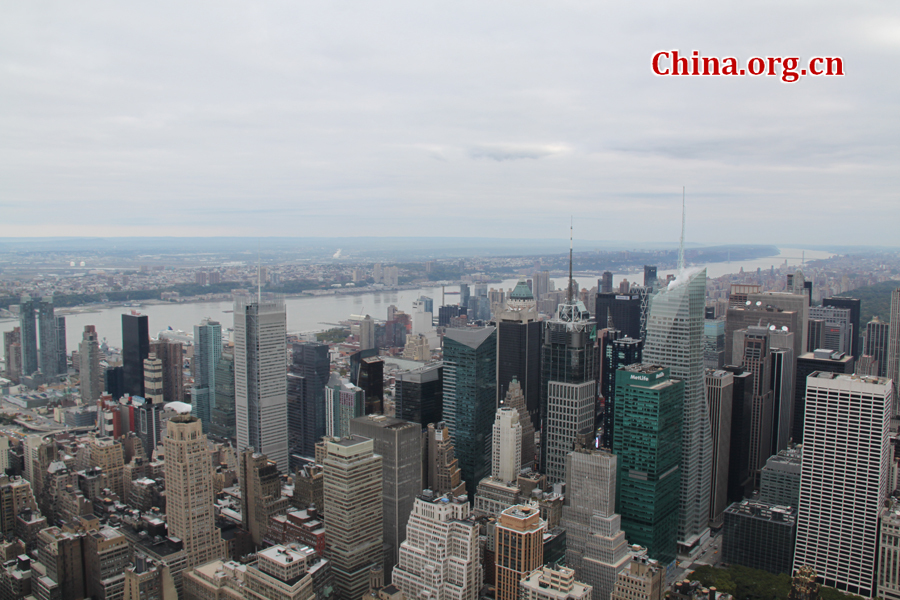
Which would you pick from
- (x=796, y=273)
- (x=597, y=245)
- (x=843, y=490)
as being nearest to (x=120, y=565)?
(x=843, y=490)

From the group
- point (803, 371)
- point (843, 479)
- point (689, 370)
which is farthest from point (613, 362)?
point (843, 479)

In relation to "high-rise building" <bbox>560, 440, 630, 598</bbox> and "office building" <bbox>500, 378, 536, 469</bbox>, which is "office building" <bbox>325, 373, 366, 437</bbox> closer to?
"office building" <bbox>500, 378, 536, 469</bbox>

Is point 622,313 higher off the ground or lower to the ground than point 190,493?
higher

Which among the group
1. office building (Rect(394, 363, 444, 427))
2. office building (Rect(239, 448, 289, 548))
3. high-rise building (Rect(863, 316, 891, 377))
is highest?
high-rise building (Rect(863, 316, 891, 377))

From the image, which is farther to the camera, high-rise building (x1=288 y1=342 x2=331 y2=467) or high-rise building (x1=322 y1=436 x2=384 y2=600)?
high-rise building (x1=288 y1=342 x2=331 y2=467)

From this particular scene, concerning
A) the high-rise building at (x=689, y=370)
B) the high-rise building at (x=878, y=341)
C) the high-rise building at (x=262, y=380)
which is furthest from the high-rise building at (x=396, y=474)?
the high-rise building at (x=878, y=341)

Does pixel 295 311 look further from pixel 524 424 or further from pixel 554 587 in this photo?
pixel 554 587

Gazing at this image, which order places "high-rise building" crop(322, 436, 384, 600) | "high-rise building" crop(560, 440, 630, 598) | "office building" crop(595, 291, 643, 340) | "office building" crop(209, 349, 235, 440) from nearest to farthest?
"high-rise building" crop(322, 436, 384, 600)
"high-rise building" crop(560, 440, 630, 598)
"office building" crop(209, 349, 235, 440)
"office building" crop(595, 291, 643, 340)

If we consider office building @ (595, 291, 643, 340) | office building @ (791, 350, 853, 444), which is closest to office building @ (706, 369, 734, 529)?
office building @ (791, 350, 853, 444)
